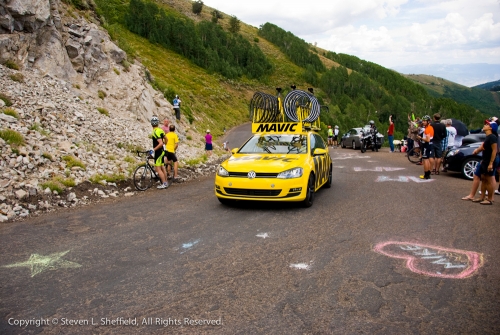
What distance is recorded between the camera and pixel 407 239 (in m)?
5.57

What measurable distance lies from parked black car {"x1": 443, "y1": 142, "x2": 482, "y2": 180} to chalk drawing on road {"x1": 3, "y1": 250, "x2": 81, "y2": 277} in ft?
37.5

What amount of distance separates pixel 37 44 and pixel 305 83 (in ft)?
285

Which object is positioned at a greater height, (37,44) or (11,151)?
(37,44)

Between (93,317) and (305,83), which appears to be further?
(305,83)

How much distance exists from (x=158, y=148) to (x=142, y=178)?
1012mm

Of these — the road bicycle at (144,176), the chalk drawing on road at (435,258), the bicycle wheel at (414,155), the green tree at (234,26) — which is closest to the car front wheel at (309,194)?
the chalk drawing on road at (435,258)

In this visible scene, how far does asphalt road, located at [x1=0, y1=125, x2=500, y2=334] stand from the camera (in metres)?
3.32

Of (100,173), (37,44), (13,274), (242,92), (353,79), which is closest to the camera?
(13,274)

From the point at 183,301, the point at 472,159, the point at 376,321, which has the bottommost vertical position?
the point at 183,301

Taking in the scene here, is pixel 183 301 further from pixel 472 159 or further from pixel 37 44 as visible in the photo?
pixel 37 44

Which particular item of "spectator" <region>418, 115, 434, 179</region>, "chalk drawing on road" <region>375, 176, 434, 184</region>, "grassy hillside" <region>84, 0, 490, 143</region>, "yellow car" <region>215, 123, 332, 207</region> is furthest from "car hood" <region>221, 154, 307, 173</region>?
"grassy hillside" <region>84, 0, 490, 143</region>

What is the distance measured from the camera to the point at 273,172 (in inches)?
286

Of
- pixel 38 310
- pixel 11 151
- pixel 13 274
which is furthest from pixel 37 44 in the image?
pixel 38 310

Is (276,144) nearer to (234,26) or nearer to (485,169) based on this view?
(485,169)
